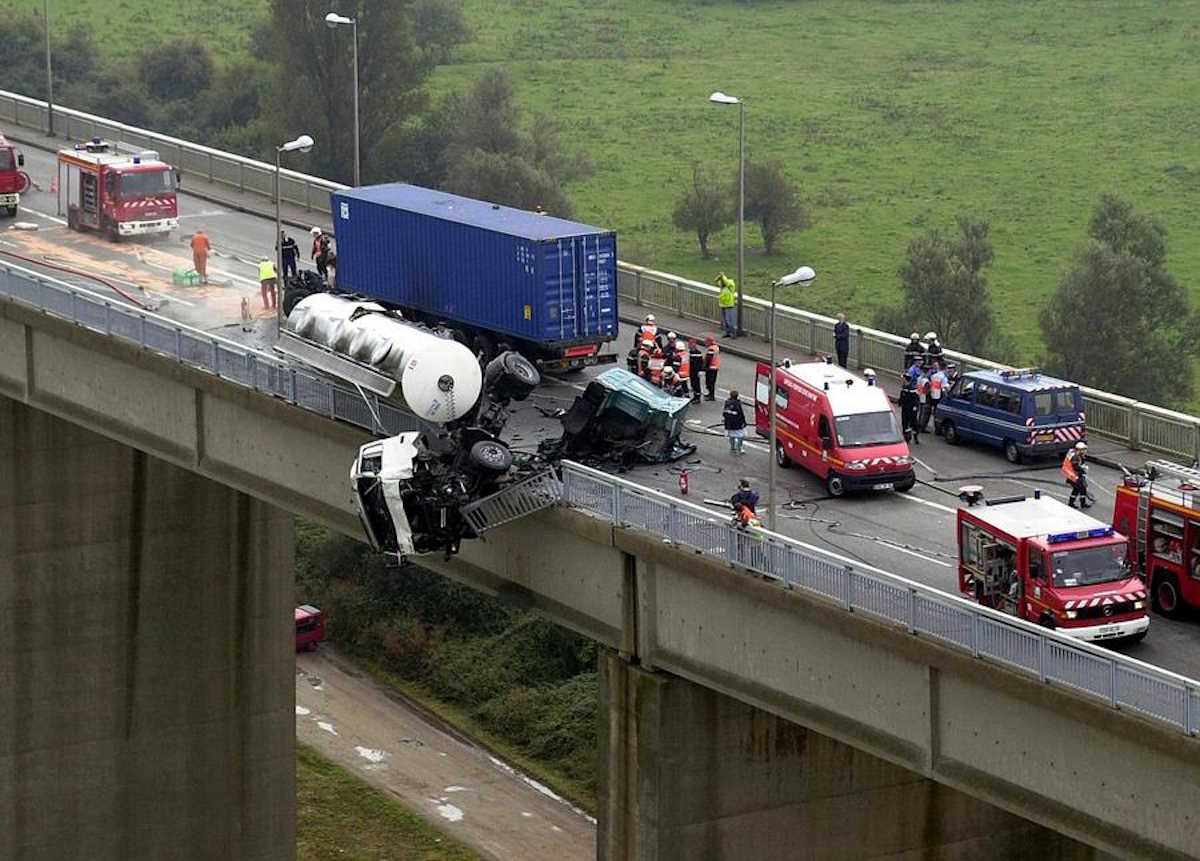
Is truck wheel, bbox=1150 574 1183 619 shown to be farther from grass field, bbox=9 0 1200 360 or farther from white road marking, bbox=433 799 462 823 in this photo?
grass field, bbox=9 0 1200 360

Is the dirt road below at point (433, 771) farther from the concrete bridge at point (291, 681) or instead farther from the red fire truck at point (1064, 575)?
the red fire truck at point (1064, 575)

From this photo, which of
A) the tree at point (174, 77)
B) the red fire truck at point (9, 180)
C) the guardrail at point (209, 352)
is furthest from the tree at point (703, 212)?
the guardrail at point (209, 352)

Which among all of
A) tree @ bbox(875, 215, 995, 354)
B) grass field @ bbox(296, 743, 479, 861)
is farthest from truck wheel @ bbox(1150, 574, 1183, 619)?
tree @ bbox(875, 215, 995, 354)

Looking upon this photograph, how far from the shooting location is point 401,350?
49406mm

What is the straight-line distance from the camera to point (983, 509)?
136 feet

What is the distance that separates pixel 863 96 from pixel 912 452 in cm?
9431

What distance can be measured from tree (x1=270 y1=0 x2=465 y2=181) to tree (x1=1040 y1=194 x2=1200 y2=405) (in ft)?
133

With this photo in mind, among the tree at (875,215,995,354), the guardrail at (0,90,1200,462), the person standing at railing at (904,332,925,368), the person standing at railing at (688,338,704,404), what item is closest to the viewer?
the guardrail at (0,90,1200,462)

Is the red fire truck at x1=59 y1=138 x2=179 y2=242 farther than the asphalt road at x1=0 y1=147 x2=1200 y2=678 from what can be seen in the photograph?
Yes

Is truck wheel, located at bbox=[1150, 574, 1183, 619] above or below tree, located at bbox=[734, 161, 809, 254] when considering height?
above

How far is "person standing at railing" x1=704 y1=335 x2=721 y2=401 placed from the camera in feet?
181

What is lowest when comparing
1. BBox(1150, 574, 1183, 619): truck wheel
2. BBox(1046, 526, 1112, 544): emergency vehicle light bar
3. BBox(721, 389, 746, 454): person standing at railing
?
BBox(1150, 574, 1183, 619): truck wheel

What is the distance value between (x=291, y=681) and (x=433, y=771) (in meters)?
11.1

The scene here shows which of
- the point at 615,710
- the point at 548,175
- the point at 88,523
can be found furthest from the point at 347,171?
the point at 615,710
